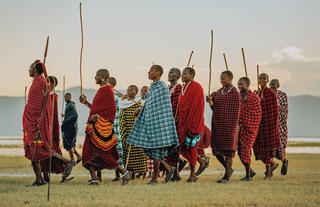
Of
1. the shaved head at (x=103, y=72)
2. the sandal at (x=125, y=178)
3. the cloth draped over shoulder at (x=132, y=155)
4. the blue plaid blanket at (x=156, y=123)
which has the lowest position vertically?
the sandal at (x=125, y=178)

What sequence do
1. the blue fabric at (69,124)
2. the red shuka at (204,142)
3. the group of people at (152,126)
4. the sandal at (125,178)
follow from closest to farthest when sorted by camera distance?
the group of people at (152,126) < the sandal at (125,178) < the red shuka at (204,142) < the blue fabric at (69,124)

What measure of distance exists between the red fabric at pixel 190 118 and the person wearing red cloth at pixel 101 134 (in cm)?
142

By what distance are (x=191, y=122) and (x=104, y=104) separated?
1.94m

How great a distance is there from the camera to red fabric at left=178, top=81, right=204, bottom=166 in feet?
33.1

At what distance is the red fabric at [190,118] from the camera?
1008 centimetres

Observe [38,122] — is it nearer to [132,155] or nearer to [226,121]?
[132,155]

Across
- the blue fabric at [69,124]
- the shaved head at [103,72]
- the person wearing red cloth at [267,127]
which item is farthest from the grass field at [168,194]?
the blue fabric at [69,124]

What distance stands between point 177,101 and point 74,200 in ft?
13.2

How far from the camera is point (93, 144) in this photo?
32.2 feet

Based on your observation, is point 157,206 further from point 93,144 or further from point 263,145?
point 263,145

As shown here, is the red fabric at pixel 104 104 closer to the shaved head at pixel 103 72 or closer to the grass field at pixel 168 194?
the shaved head at pixel 103 72

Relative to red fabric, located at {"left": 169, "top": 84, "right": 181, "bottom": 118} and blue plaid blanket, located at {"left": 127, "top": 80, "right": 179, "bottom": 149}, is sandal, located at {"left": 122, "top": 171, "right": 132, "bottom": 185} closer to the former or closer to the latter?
blue plaid blanket, located at {"left": 127, "top": 80, "right": 179, "bottom": 149}

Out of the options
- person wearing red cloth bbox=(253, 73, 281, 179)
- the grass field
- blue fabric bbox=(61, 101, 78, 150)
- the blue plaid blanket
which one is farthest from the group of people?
blue fabric bbox=(61, 101, 78, 150)

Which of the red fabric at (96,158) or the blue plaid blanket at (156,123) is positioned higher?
the blue plaid blanket at (156,123)
